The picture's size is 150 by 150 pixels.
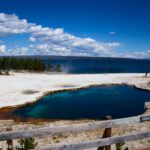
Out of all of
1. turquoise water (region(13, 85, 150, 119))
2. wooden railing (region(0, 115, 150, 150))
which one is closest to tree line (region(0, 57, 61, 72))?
turquoise water (region(13, 85, 150, 119))

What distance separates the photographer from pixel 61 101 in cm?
4803

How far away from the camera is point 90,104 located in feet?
151

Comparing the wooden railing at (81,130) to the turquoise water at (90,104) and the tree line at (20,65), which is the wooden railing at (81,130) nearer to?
the turquoise water at (90,104)

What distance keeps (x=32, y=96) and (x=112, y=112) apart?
14545mm

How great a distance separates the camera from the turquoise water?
38.1 metres

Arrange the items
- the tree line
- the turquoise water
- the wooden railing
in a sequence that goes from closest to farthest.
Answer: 1. the wooden railing
2. the turquoise water
3. the tree line

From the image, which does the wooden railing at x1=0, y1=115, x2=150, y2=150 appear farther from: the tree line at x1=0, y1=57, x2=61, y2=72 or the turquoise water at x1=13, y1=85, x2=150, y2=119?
the tree line at x1=0, y1=57, x2=61, y2=72

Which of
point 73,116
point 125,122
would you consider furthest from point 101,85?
point 125,122

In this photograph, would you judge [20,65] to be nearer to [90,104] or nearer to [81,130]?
[90,104]

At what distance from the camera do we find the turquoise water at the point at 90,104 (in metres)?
38.1

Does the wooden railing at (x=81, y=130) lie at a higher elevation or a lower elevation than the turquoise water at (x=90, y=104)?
higher

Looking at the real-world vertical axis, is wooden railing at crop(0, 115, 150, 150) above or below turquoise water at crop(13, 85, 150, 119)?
above

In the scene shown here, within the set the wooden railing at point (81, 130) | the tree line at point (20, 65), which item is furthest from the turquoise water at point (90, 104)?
the tree line at point (20, 65)

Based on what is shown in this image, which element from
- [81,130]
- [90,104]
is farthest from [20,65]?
[81,130]
